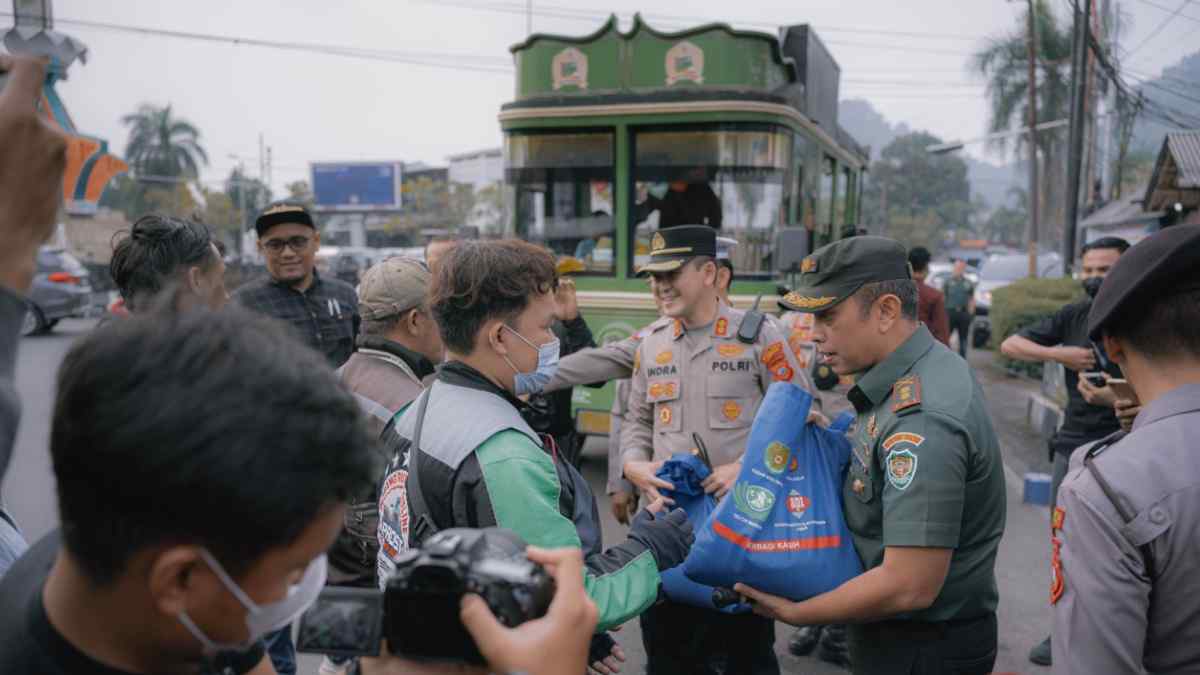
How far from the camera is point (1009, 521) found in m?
6.15

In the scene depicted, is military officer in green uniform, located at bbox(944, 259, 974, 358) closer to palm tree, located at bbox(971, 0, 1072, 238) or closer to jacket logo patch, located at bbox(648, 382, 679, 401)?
jacket logo patch, located at bbox(648, 382, 679, 401)

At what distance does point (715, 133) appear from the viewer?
6453mm

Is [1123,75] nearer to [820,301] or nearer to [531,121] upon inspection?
[531,121]

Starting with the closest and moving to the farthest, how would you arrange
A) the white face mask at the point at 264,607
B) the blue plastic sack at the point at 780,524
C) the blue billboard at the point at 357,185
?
the white face mask at the point at 264,607 → the blue plastic sack at the point at 780,524 → the blue billboard at the point at 357,185

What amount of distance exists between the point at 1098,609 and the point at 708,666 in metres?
1.56

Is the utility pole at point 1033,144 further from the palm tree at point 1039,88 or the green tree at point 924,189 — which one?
the green tree at point 924,189

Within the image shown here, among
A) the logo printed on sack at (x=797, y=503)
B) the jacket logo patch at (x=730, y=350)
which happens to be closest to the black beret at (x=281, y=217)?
the jacket logo patch at (x=730, y=350)

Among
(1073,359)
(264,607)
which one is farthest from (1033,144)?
(264,607)

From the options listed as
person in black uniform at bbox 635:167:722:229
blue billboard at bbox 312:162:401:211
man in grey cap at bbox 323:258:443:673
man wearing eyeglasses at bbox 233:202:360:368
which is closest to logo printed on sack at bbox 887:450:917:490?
man in grey cap at bbox 323:258:443:673

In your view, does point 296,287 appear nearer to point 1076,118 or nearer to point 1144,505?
point 1144,505

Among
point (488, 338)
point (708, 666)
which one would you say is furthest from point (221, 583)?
point (708, 666)

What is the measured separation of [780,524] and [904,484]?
33 cm

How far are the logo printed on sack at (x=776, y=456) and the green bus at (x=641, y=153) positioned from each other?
4362mm

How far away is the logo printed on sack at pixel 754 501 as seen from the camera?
2.09 metres
